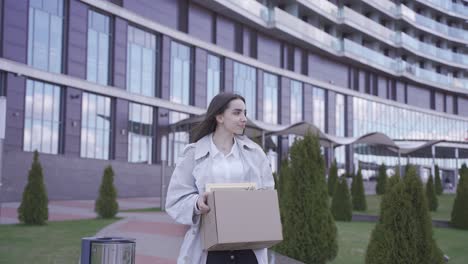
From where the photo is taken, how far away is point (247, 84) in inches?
1389

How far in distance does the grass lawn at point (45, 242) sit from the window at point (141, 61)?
1487cm

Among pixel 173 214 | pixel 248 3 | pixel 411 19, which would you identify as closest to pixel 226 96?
pixel 173 214

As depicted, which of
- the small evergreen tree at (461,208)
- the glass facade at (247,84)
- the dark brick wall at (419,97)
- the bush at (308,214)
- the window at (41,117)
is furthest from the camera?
the dark brick wall at (419,97)

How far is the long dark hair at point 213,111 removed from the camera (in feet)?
10.9

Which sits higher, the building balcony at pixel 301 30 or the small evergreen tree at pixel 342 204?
the building balcony at pixel 301 30

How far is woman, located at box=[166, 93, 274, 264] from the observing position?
3145 mm

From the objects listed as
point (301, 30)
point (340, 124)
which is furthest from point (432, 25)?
point (301, 30)

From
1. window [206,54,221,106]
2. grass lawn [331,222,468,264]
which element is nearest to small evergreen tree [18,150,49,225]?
grass lawn [331,222,468,264]

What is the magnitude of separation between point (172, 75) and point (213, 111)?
26.9 metres

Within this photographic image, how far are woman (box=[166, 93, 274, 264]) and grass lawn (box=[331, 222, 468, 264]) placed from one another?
5.80 m

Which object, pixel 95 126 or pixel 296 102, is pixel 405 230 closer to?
pixel 95 126

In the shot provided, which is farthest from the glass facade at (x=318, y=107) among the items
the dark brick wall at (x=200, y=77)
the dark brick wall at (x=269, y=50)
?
the dark brick wall at (x=200, y=77)

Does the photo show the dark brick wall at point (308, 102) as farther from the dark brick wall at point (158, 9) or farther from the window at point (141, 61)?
the window at point (141, 61)

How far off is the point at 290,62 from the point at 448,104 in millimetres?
28389
